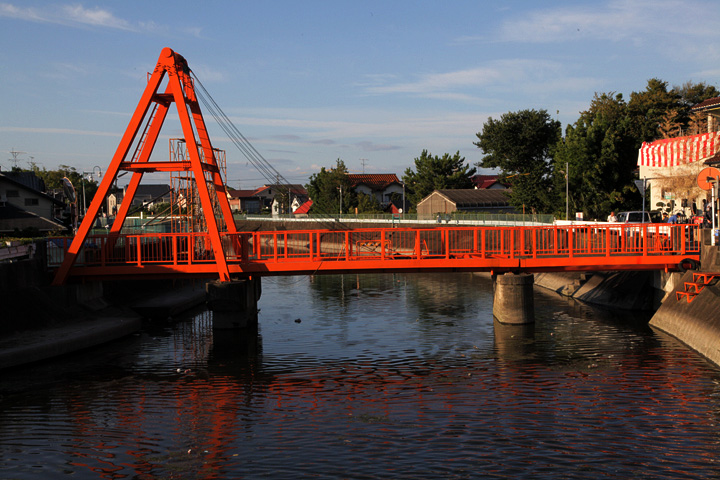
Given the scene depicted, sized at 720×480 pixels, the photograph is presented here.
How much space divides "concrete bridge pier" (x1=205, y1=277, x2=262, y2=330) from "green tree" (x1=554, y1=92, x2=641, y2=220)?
45660 mm

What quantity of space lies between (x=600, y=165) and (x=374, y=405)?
56724 millimetres

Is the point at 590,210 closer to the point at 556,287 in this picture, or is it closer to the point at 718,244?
the point at 556,287

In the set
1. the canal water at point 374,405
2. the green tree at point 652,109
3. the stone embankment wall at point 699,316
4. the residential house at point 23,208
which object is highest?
the green tree at point 652,109

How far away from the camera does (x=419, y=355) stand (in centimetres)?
2961

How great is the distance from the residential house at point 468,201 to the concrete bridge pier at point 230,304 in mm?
68030

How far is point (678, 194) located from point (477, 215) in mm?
29225

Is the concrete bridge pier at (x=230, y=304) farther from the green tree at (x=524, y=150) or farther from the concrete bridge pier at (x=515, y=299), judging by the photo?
the green tree at (x=524, y=150)

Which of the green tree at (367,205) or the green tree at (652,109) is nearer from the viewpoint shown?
the green tree at (652,109)

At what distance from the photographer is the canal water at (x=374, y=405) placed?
17312 mm

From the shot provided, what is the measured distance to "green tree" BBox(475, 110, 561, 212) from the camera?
9125 centimetres

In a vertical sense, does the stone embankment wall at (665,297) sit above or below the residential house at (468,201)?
below

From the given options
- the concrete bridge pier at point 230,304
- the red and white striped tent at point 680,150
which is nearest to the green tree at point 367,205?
the red and white striped tent at point 680,150

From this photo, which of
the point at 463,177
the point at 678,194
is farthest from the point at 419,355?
the point at 463,177

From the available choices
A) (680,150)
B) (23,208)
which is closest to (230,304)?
(680,150)
